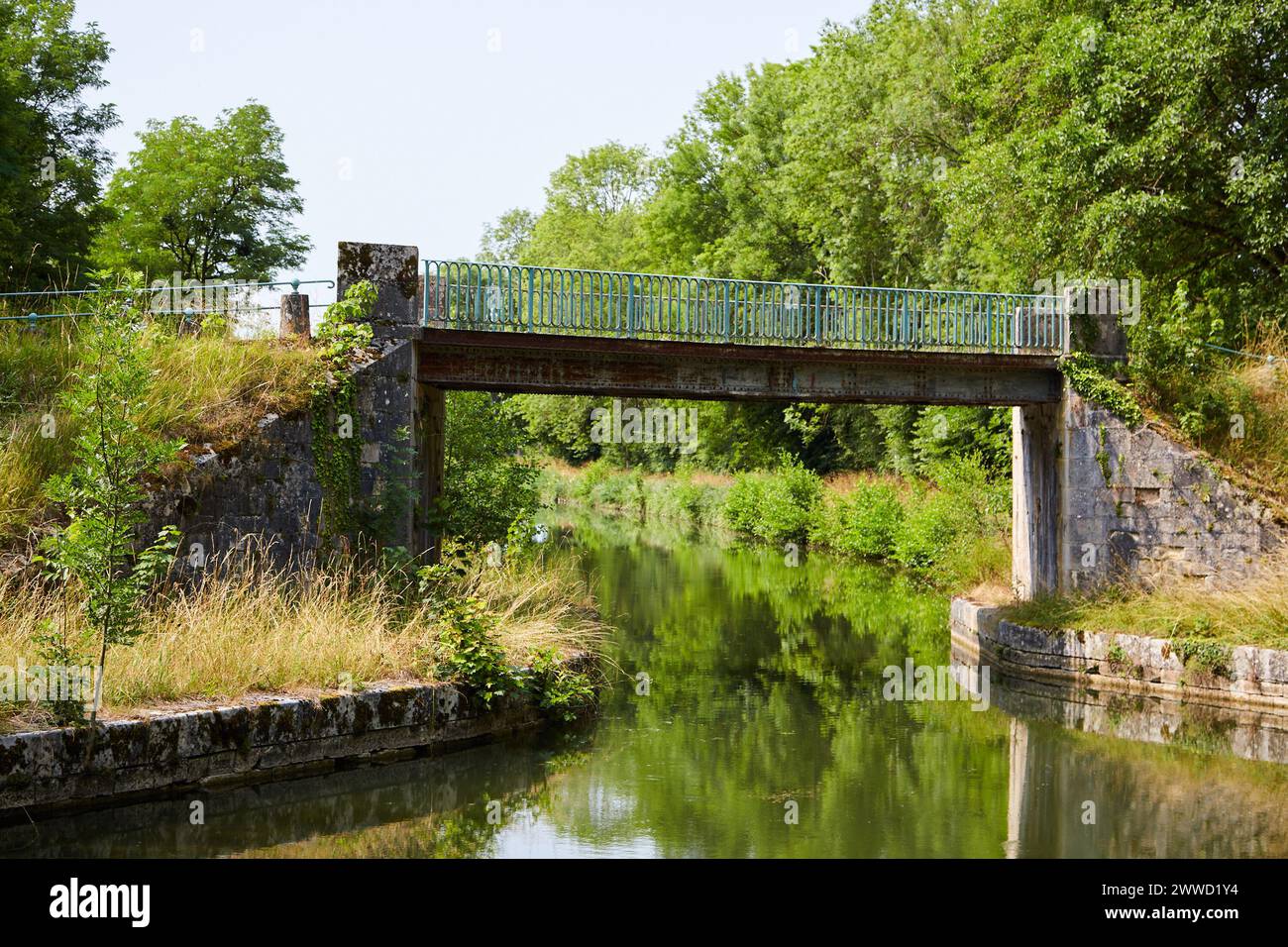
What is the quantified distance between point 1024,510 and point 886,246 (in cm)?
1799

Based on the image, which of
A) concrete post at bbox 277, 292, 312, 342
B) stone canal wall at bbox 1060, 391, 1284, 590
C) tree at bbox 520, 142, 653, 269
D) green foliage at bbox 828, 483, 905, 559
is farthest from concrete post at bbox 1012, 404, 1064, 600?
tree at bbox 520, 142, 653, 269

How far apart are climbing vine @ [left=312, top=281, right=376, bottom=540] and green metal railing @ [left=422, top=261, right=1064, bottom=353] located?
90 cm

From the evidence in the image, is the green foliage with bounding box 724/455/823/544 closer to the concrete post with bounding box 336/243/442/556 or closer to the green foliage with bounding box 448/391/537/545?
the green foliage with bounding box 448/391/537/545

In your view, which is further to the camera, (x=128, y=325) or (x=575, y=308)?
(x=575, y=308)

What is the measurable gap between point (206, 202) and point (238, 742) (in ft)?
110

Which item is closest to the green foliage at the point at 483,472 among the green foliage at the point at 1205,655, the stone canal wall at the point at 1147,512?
the stone canal wall at the point at 1147,512

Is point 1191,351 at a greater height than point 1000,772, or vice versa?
point 1191,351

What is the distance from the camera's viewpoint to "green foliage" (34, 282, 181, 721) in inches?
403

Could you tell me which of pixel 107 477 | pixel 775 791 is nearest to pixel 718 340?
pixel 775 791

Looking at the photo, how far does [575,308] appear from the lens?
53.5 ft

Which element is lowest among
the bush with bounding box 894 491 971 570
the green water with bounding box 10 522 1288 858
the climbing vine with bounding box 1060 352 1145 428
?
the green water with bounding box 10 522 1288 858

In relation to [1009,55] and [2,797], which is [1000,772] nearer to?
[2,797]
